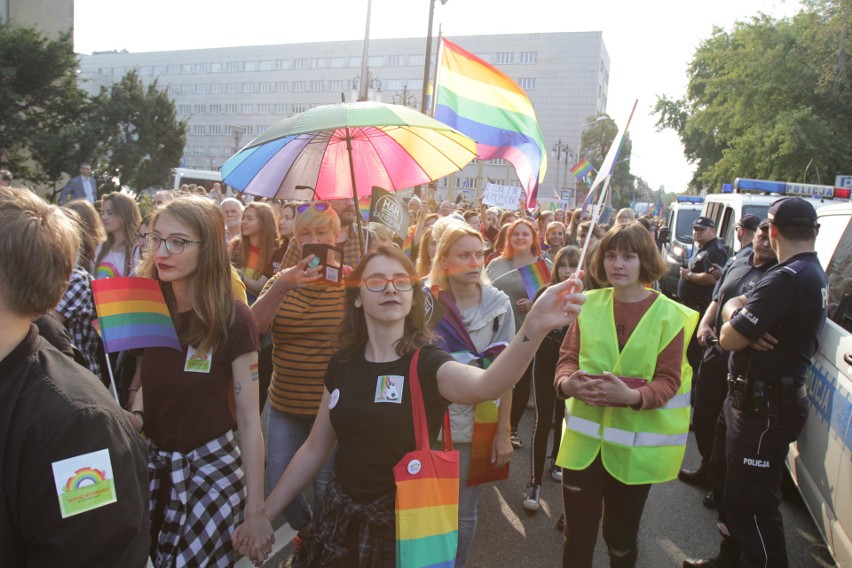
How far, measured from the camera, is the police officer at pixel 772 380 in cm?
303

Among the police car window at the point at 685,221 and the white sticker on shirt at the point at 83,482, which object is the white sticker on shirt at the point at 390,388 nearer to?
the white sticker on shirt at the point at 83,482

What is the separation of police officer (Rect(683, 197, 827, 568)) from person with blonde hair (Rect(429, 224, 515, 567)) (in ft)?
3.84

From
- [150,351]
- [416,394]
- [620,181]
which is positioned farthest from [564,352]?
[620,181]

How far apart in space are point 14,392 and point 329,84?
83.6 m

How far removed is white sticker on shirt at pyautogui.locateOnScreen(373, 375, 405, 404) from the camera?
2158 millimetres

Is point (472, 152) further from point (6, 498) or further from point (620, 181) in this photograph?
point (620, 181)

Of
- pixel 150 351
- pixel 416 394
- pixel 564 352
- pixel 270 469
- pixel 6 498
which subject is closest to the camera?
pixel 6 498

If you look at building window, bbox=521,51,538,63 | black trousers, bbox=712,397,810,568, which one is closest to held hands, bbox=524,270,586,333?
black trousers, bbox=712,397,810,568

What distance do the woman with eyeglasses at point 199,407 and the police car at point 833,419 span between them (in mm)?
2696

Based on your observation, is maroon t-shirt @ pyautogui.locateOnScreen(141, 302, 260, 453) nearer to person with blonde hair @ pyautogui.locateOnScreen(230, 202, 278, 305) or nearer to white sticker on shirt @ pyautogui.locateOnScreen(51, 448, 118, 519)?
white sticker on shirt @ pyautogui.locateOnScreen(51, 448, 118, 519)

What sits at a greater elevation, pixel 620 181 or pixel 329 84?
pixel 329 84

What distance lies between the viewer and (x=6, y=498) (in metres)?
1.22

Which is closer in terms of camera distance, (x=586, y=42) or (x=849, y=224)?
(x=849, y=224)

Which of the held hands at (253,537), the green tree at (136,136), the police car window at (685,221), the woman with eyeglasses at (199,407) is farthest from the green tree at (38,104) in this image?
the held hands at (253,537)
